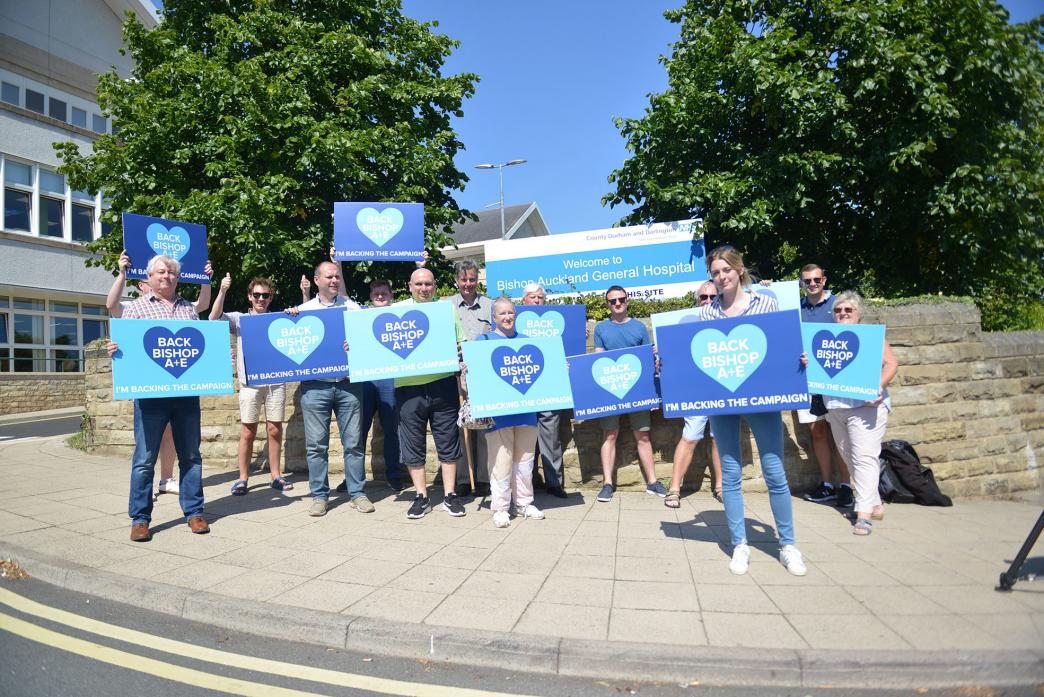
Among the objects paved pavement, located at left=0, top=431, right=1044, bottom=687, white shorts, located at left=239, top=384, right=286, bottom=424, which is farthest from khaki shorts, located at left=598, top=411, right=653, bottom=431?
white shorts, located at left=239, top=384, right=286, bottom=424

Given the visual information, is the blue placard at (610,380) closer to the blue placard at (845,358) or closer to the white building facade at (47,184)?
the blue placard at (845,358)

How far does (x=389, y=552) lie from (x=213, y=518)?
2.13 meters

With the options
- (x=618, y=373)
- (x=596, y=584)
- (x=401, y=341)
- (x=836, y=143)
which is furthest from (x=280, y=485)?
(x=836, y=143)

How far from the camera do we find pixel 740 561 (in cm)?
396

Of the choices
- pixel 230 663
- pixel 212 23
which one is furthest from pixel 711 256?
pixel 212 23

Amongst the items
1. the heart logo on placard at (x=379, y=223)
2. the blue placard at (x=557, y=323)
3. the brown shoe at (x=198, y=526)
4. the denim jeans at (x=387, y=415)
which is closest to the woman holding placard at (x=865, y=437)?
the blue placard at (x=557, y=323)

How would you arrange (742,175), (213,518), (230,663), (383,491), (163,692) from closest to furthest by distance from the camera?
1. (163,692)
2. (230,663)
3. (213,518)
4. (383,491)
5. (742,175)

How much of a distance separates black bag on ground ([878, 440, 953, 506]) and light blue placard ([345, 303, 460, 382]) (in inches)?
173

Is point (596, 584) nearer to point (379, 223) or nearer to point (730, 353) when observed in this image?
point (730, 353)

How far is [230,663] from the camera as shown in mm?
2984

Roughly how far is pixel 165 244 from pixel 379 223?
7.50ft

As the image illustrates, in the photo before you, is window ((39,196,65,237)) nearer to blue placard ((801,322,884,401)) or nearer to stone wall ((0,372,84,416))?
stone wall ((0,372,84,416))

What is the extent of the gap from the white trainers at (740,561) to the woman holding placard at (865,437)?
56.7 inches

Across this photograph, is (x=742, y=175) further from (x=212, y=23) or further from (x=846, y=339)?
(x=212, y=23)
